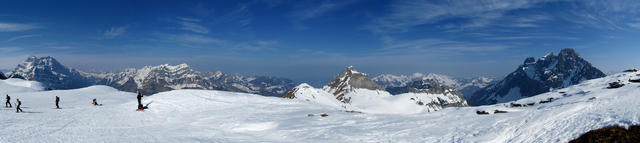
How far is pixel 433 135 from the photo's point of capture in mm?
17891

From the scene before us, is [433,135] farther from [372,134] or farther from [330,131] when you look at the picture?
[330,131]

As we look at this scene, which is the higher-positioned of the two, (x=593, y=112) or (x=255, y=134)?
(x=593, y=112)

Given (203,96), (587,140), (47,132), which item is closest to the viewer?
(587,140)

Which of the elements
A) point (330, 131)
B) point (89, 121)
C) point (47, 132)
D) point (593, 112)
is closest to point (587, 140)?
point (593, 112)

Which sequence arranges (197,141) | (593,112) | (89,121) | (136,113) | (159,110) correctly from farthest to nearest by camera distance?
(159,110) < (136,113) < (89,121) < (197,141) < (593,112)

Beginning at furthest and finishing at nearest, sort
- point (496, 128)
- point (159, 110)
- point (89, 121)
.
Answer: point (159, 110) < point (89, 121) < point (496, 128)

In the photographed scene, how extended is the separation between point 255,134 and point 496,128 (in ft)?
51.6

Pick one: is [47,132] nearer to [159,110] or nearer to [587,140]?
[159,110]

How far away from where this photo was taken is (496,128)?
17078 millimetres

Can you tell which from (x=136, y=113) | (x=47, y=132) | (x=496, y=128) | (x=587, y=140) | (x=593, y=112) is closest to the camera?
(x=587, y=140)

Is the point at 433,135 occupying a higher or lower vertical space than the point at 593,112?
lower

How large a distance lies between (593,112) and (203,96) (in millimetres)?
45665

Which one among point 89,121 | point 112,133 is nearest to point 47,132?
point 112,133

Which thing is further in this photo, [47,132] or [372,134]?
[47,132]
